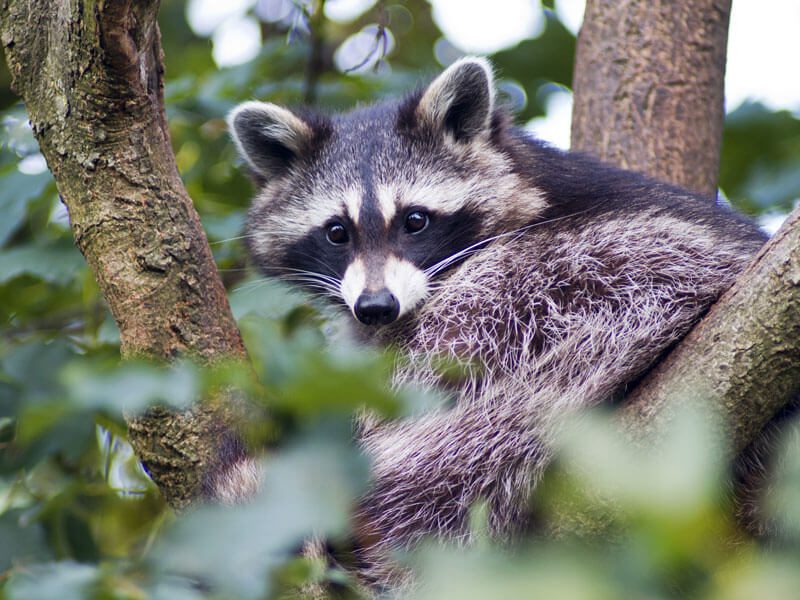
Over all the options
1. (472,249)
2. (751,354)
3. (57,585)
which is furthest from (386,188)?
(57,585)

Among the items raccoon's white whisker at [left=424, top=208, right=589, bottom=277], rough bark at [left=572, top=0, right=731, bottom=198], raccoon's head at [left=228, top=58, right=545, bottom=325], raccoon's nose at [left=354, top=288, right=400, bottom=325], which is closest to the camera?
raccoon's nose at [left=354, top=288, right=400, bottom=325]

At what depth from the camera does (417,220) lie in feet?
14.0

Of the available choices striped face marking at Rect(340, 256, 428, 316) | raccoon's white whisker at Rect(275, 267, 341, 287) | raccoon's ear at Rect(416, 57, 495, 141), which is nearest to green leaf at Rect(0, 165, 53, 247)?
raccoon's white whisker at Rect(275, 267, 341, 287)

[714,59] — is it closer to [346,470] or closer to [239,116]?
[239,116]

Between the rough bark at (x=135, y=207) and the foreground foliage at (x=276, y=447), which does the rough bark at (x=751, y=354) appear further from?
the rough bark at (x=135, y=207)

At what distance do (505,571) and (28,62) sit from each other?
2.69m

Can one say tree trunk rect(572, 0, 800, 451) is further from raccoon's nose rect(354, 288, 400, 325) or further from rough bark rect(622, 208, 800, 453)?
rough bark rect(622, 208, 800, 453)

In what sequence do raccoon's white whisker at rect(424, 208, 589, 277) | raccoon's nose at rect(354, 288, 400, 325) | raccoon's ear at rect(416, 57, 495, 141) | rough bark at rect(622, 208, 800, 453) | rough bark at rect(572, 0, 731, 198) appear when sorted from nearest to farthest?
1. rough bark at rect(622, 208, 800, 453)
2. raccoon's nose at rect(354, 288, 400, 325)
3. raccoon's white whisker at rect(424, 208, 589, 277)
4. raccoon's ear at rect(416, 57, 495, 141)
5. rough bark at rect(572, 0, 731, 198)

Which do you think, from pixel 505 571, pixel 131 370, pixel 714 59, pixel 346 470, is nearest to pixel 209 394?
pixel 131 370

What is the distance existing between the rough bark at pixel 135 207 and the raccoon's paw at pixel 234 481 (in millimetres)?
101

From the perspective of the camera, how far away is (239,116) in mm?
4617

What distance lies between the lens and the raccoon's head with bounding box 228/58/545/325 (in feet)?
13.8

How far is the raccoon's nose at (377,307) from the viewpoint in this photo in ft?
12.5

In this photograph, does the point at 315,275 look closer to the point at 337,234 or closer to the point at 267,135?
the point at 337,234
